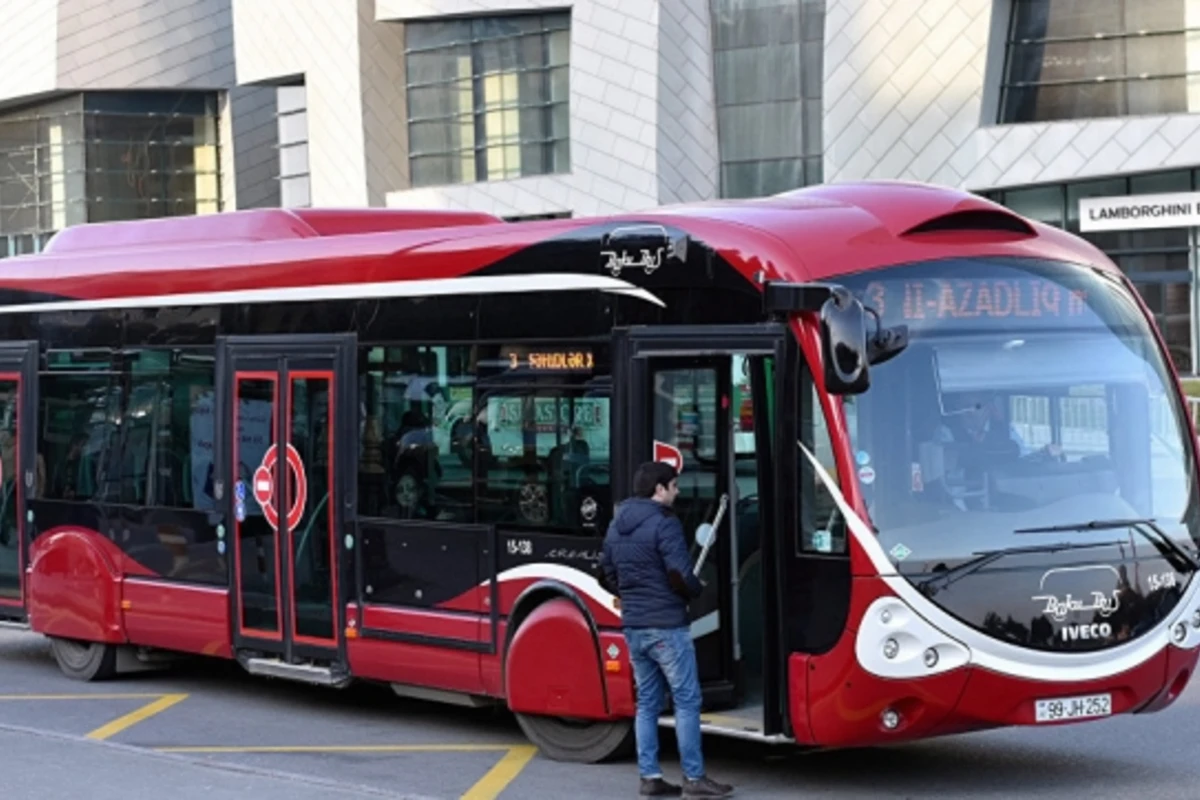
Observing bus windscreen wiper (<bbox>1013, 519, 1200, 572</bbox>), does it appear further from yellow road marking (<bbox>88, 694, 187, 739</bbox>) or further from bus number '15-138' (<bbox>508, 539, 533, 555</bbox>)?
yellow road marking (<bbox>88, 694, 187, 739</bbox>)

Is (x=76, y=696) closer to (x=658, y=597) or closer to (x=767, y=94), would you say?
(x=658, y=597)

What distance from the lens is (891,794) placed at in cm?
1023

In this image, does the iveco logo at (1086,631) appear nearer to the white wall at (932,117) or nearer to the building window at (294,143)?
the white wall at (932,117)

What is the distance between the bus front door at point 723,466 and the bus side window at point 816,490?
0.19 metres

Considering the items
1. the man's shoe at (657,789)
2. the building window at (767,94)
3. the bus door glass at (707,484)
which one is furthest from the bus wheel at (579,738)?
the building window at (767,94)

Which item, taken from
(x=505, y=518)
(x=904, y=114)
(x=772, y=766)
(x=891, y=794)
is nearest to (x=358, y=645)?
(x=505, y=518)

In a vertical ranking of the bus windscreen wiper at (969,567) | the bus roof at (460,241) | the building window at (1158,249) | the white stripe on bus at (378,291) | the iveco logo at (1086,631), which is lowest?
the iveco logo at (1086,631)

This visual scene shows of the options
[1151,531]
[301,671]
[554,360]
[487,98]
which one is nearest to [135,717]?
[301,671]

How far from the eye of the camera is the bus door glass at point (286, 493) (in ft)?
42.2

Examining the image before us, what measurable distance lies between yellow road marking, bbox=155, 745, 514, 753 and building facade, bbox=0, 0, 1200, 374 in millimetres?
33870

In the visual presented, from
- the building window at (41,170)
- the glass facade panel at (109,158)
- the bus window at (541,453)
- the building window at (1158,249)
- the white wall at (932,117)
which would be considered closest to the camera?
the bus window at (541,453)

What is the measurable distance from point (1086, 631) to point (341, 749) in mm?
4061

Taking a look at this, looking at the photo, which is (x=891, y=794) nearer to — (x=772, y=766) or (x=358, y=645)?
(x=772, y=766)

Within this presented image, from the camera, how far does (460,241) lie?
39.9ft
